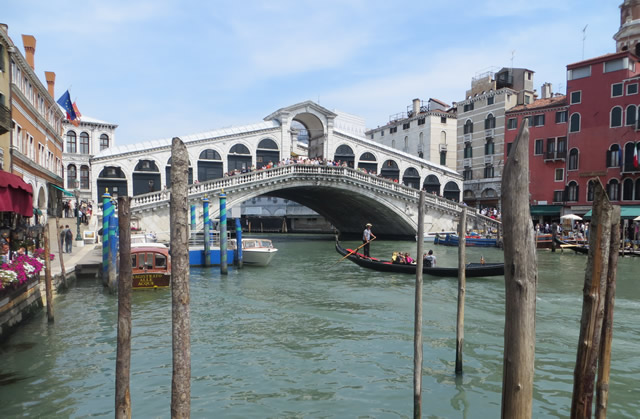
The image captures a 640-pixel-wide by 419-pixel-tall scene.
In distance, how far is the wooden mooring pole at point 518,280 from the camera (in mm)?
2223

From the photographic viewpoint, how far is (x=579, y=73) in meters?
23.9

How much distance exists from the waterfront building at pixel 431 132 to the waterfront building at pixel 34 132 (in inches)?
909

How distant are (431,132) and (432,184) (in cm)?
454

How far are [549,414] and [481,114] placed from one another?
27259 millimetres

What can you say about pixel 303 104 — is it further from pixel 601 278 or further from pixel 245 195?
pixel 601 278

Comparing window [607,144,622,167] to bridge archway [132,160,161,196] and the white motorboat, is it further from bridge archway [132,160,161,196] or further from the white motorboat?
bridge archway [132,160,161,196]

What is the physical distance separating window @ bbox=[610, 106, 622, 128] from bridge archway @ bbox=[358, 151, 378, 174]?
42.4 ft

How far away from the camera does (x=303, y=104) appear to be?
27.3 m

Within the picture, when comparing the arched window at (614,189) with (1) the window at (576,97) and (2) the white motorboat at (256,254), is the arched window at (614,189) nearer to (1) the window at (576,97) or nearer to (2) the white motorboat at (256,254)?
(1) the window at (576,97)

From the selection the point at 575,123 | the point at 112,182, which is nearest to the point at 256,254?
the point at 112,182

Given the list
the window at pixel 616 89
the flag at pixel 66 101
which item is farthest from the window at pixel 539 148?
the flag at pixel 66 101

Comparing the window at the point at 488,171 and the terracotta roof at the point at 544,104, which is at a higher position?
the terracotta roof at the point at 544,104

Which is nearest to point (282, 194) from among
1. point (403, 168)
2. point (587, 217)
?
point (403, 168)

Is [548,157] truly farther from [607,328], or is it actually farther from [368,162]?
[607,328]
